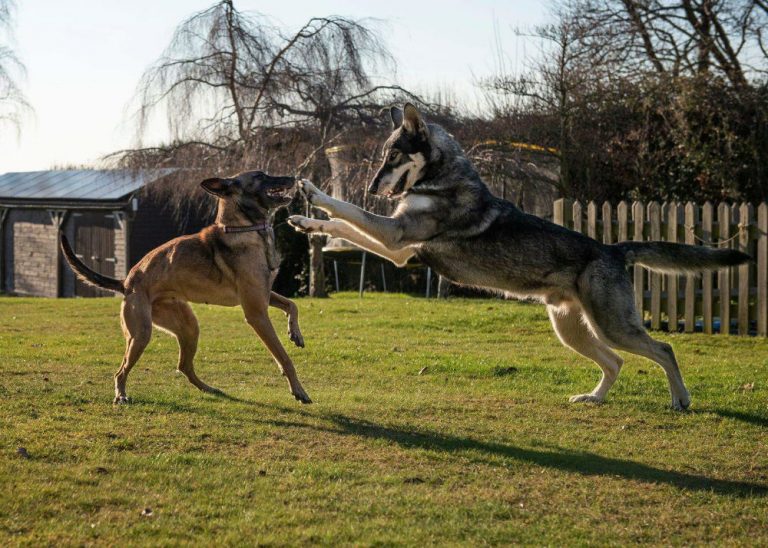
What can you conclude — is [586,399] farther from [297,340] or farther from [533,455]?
[297,340]

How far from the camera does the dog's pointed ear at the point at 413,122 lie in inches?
297

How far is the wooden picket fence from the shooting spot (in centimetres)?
1402

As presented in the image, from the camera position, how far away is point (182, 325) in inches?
337

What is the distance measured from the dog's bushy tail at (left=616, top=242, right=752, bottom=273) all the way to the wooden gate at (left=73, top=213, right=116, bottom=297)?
81.9 feet

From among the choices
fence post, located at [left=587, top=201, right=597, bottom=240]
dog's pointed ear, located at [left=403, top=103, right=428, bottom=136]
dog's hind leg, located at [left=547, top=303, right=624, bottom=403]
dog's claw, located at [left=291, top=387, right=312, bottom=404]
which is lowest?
dog's claw, located at [left=291, top=387, right=312, bottom=404]

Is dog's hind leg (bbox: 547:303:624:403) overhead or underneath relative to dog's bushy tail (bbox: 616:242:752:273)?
underneath

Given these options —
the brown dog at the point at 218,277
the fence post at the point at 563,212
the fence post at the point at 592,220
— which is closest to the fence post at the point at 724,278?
the fence post at the point at 592,220

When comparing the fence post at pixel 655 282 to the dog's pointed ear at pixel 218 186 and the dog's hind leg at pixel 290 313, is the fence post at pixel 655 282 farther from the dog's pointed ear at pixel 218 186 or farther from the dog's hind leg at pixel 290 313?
the dog's pointed ear at pixel 218 186

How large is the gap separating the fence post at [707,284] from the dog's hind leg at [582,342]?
615cm

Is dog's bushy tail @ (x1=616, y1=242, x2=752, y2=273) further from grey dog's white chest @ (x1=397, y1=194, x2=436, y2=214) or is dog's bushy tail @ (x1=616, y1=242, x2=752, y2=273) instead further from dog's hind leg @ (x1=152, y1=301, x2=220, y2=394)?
dog's hind leg @ (x1=152, y1=301, x2=220, y2=394)

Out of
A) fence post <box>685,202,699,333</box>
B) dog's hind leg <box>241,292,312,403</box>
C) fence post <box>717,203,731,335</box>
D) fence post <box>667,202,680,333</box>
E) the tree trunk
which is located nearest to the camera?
dog's hind leg <box>241,292,312,403</box>

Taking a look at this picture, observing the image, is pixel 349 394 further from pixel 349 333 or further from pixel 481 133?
pixel 481 133

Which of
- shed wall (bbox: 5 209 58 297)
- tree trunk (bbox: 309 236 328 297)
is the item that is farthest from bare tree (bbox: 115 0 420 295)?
shed wall (bbox: 5 209 58 297)

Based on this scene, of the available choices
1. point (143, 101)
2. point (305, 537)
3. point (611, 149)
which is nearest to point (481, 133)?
point (611, 149)
